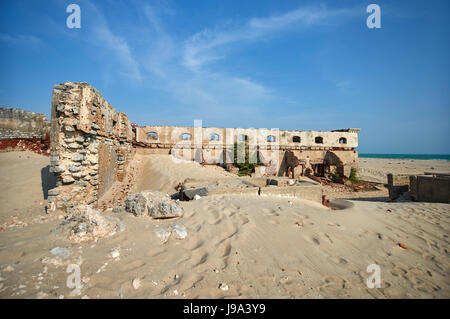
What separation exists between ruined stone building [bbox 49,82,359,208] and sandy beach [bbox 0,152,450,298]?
4.36ft

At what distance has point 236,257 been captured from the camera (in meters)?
2.51

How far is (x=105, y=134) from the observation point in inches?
252

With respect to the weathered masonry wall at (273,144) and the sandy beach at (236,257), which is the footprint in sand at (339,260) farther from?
the weathered masonry wall at (273,144)

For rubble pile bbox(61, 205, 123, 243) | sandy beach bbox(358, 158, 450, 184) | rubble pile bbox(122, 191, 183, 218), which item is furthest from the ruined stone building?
sandy beach bbox(358, 158, 450, 184)

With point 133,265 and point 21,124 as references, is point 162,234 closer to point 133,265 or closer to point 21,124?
point 133,265

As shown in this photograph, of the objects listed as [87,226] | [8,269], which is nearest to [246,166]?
[87,226]

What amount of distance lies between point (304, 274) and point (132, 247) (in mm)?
2174

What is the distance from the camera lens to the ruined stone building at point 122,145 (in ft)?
15.5

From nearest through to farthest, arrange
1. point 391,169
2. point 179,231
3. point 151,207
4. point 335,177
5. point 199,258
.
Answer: point 199,258, point 179,231, point 151,207, point 335,177, point 391,169

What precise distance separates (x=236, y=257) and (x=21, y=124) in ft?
46.4

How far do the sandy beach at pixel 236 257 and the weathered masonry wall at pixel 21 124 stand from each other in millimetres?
8597

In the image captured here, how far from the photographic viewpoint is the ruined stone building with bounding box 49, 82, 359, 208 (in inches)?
186
